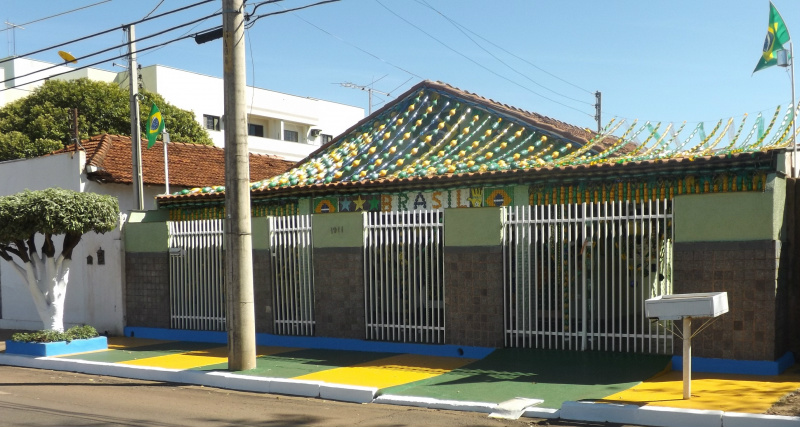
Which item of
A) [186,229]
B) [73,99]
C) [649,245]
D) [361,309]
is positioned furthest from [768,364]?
[73,99]

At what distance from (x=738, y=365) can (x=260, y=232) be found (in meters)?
7.86

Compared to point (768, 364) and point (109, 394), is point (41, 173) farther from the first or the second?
point (768, 364)

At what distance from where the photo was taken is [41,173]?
57.2 ft

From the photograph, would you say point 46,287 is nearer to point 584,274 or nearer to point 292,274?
point 292,274

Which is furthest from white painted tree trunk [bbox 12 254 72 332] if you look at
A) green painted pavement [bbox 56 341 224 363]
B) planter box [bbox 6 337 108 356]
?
green painted pavement [bbox 56 341 224 363]

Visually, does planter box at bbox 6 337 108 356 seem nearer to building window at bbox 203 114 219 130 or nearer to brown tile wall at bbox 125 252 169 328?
brown tile wall at bbox 125 252 169 328

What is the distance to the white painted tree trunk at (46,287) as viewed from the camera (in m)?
13.4

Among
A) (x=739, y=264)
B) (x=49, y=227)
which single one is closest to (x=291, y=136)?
(x=49, y=227)

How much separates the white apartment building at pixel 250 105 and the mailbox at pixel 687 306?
Result: 30.5 metres

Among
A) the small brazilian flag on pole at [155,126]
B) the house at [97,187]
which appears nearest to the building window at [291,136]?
the house at [97,187]

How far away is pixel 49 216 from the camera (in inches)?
498

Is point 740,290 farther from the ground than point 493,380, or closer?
farther from the ground

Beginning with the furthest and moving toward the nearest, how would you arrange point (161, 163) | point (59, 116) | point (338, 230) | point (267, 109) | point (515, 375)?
point (267, 109), point (59, 116), point (161, 163), point (338, 230), point (515, 375)

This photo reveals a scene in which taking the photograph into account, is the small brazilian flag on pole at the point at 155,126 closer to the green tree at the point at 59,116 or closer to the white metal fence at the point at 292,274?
the white metal fence at the point at 292,274
